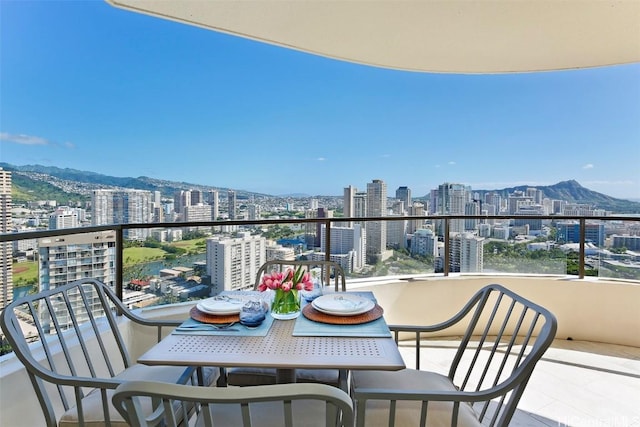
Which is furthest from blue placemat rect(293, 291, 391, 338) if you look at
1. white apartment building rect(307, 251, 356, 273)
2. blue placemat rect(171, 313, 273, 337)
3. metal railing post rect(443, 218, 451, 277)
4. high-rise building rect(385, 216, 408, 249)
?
metal railing post rect(443, 218, 451, 277)

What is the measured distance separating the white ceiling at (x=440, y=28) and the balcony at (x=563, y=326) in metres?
1.64

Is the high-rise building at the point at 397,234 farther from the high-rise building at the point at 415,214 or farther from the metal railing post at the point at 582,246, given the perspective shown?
the metal railing post at the point at 582,246

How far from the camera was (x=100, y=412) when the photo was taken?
1.29m

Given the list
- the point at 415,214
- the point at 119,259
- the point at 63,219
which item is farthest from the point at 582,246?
the point at 63,219

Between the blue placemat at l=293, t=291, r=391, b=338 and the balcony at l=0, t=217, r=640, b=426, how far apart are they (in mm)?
1435

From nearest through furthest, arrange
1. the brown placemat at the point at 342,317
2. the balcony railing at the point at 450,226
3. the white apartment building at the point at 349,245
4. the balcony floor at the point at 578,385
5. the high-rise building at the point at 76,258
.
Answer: the brown placemat at the point at 342,317 < the high-rise building at the point at 76,258 < the balcony floor at the point at 578,385 < the balcony railing at the point at 450,226 < the white apartment building at the point at 349,245

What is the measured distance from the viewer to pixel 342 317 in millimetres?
1455

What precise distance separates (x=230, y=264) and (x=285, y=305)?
1.41 metres

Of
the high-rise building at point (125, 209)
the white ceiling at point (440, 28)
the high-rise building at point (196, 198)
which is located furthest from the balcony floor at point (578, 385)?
the white ceiling at point (440, 28)

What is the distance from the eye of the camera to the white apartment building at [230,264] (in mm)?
2736

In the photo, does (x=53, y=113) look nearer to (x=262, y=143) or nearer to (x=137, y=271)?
(x=262, y=143)

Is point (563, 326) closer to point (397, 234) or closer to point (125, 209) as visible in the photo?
point (397, 234)

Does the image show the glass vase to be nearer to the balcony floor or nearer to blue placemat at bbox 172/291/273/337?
blue placemat at bbox 172/291/273/337

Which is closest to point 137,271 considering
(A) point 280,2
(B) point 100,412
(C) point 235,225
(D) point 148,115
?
(C) point 235,225
